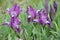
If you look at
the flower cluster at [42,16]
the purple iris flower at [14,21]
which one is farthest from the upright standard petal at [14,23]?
the flower cluster at [42,16]

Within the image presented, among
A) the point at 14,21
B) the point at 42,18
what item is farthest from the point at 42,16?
the point at 14,21

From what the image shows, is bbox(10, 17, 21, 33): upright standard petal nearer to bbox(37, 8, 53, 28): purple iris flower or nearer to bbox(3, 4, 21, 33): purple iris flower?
bbox(3, 4, 21, 33): purple iris flower

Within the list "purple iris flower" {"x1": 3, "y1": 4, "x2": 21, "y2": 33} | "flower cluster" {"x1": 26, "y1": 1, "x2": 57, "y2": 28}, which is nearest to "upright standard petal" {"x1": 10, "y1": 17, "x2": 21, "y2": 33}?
"purple iris flower" {"x1": 3, "y1": 4, "x2": 21, "y2": 33}

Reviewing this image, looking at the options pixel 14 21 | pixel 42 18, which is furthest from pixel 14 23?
pixel 42 18

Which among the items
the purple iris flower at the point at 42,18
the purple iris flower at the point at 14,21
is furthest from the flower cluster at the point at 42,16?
the purple iris flower at the point at 14,21

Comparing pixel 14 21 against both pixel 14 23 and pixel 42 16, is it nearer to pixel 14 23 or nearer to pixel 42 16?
pixel 14 23

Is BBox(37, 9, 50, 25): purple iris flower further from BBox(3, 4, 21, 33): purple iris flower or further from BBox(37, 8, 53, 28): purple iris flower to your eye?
BBox(3, 4, 21, 33): purple iris flower

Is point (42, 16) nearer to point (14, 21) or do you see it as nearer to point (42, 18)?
point (42, 18)

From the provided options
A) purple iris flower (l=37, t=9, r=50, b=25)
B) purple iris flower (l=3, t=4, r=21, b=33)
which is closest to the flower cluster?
purple iris flower (l=37, t=9, r=50, b=25)

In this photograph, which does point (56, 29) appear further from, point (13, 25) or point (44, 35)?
point (13, 25)

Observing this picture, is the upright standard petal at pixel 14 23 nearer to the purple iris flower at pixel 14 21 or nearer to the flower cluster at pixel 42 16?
the purple iris flower at pixel 14 21

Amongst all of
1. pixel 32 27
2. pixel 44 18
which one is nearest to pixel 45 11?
pixel 44 18
